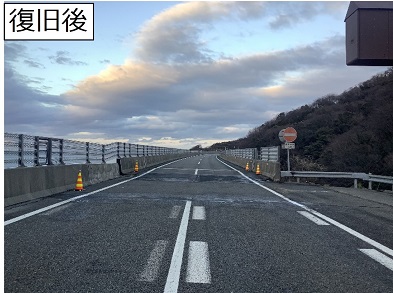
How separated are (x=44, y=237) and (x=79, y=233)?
26.0 inches

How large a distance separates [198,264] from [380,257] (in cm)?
298

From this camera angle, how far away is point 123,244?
291 inches

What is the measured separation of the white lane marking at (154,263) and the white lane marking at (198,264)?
433 mm

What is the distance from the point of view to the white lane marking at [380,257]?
21.2ft

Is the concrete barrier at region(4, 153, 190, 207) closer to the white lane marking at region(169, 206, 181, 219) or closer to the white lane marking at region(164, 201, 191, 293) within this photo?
the white lane marking at region(169, 206, 181, 219)

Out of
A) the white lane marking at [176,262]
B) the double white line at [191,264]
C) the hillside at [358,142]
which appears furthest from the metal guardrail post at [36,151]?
the hillside at [358,142]

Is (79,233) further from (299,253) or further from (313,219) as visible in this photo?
(313,219)

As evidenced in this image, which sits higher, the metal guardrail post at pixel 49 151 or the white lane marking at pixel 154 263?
the metal guardrail post at pixel 49 151

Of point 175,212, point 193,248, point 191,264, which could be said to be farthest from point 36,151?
point 191,264

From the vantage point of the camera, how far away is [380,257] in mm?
6875

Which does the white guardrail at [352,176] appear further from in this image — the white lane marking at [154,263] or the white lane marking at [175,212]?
the white lane marking at [154,263]

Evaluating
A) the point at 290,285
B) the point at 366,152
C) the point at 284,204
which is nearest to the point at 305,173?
the point at 284,204

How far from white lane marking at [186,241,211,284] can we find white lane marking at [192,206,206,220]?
8.87 feet

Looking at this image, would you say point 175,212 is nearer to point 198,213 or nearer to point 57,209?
point 198,213
